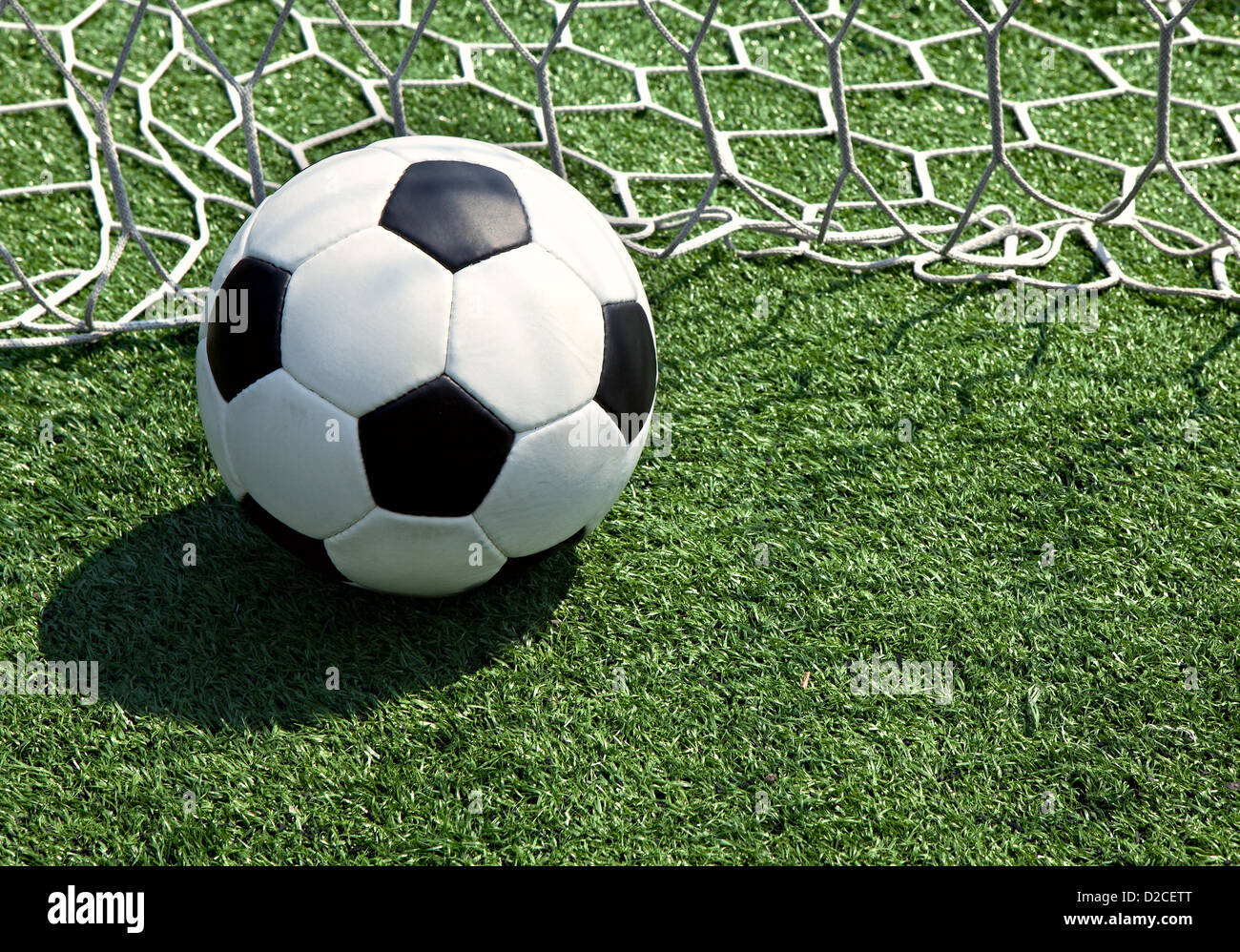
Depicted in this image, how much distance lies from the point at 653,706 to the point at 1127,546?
1.24 meters

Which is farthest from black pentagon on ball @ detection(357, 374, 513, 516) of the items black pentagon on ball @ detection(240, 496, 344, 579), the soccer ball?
black pentagon on ball @ detection(240, 496, 344, 579)

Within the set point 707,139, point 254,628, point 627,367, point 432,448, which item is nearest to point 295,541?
point 254,628

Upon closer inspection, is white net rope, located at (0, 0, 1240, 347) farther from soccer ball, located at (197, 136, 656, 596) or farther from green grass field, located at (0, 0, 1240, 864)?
soccer ball, located at (197, 136, 656, 596)

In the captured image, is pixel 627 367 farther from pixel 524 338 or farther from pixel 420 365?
pixel 420 365

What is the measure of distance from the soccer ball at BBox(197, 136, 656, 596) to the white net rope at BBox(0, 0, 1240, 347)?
100cm

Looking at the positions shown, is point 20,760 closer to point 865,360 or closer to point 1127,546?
point 865,360

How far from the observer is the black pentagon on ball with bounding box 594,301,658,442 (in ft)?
7.24

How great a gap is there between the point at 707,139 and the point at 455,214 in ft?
4.44

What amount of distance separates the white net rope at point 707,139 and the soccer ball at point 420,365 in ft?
3.29

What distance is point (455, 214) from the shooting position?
213 cm

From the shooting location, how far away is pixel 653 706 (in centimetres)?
237

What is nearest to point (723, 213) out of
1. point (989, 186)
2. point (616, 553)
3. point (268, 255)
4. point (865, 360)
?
point (865, 360)

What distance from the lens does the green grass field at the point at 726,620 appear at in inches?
86.7

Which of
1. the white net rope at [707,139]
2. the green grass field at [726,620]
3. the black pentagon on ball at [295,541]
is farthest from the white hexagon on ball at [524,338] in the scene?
the white net rope at [707,139]
